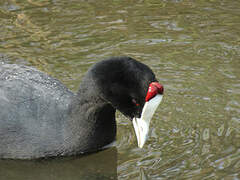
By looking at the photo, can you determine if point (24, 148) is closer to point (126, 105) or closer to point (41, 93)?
point (41, 93)

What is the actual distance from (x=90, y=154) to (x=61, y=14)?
3.37 metres

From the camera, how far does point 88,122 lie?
4.42 m

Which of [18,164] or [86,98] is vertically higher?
[86,98]

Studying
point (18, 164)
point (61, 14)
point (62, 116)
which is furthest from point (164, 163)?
point (61, 14)

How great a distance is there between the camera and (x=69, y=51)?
6473 millimetres

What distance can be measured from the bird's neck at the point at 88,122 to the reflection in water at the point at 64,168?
13 centimetres

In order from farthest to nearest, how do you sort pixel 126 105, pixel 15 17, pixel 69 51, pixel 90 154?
pixel 15 17 → pixel 69 51 → pixel 90 154 → pixel 126 105

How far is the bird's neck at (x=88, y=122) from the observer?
4.32 metres

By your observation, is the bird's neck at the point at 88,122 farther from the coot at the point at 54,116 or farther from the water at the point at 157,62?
the water at the point at 157,62

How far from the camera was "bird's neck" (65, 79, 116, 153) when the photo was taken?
4.32 metres

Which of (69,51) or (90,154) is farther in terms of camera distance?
(69,51)

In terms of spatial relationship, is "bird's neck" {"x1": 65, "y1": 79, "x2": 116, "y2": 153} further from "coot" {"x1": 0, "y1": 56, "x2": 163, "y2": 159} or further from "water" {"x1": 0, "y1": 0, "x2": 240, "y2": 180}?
"water" {"x1": 0, "y1": 0, "x2": 240, "y2": 180}

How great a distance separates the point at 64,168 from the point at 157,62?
2.02 m

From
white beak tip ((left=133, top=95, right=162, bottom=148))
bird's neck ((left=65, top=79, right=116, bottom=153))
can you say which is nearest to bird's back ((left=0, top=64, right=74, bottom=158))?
bird's neck ((left=65, top=79, right=116, bottom=153))
